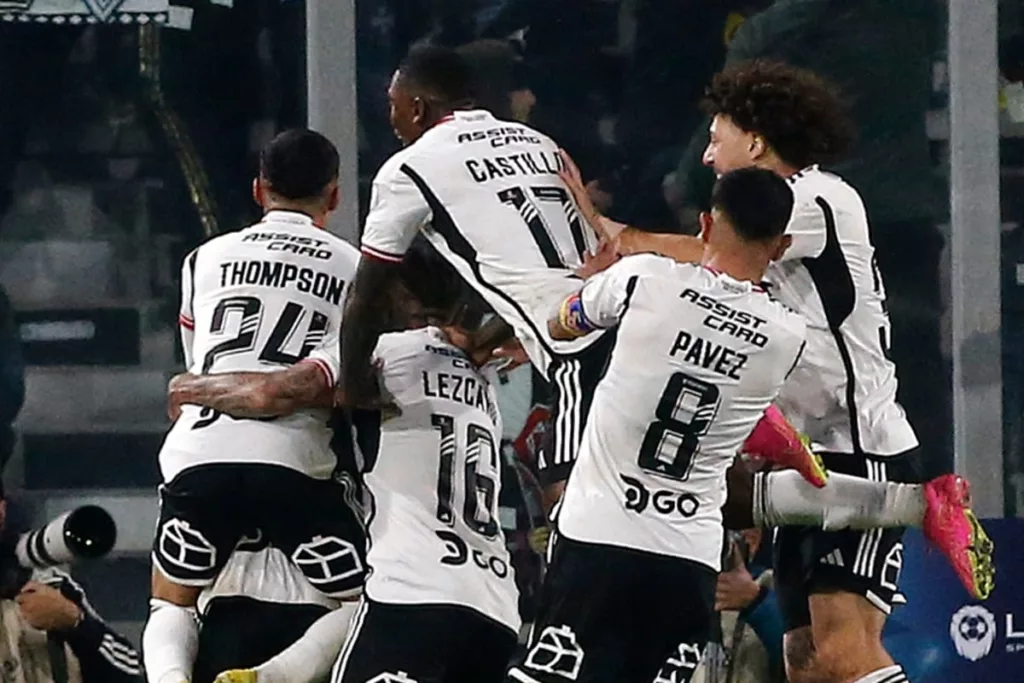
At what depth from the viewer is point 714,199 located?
168 inches

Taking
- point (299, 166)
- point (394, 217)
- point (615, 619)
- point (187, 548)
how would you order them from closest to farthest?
1. point (615, 619)
2. point (394, 217)
3. point (187, 548)
4. point (299, 166)

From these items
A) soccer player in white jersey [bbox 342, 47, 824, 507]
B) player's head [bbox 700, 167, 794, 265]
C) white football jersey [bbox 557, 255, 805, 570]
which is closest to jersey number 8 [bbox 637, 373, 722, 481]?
white football jersey [bbox 557, 255, 805, 570]

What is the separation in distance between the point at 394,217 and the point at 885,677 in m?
1.44

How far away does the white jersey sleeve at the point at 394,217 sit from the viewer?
4770 millimetres

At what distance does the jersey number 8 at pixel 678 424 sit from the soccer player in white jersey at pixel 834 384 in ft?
2.25

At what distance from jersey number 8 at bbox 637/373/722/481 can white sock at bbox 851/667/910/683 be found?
956mm

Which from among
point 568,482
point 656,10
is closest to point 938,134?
point 656,10

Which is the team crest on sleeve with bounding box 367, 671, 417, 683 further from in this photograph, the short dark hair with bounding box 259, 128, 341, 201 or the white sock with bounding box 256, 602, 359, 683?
the short dark hair with bounding box 259, 128, 341, 201

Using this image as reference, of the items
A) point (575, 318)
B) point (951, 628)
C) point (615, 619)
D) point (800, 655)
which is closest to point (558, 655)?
point (615, 619)

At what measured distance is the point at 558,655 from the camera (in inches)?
163

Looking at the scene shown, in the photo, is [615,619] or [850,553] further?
[850,553]

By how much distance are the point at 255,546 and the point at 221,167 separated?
2438 millimetres

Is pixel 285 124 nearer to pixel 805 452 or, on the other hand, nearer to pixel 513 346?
pixel 513 346

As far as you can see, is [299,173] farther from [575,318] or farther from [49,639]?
[49,639]
